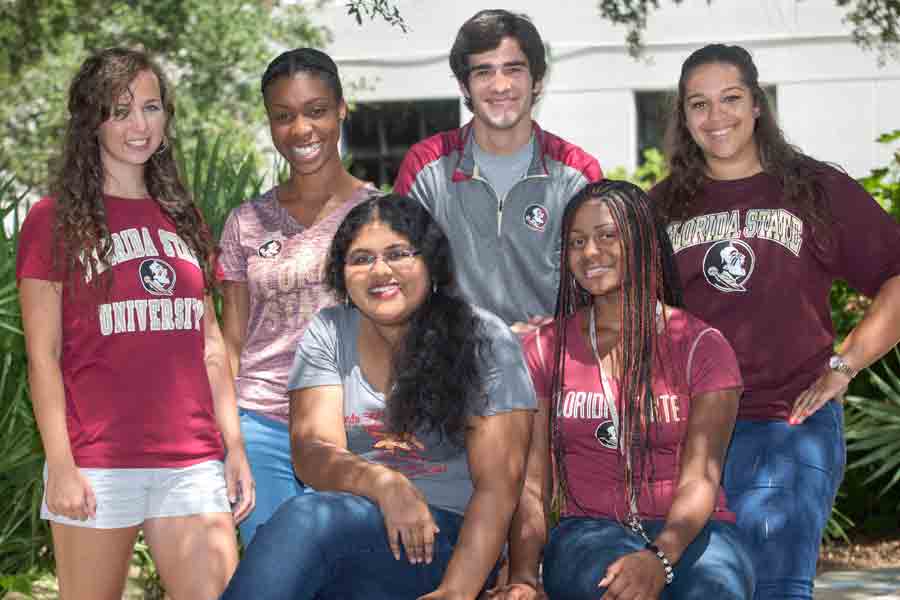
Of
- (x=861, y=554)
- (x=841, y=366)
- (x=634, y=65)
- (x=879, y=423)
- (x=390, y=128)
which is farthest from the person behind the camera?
(x=390, y=128)

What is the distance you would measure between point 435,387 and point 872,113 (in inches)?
491

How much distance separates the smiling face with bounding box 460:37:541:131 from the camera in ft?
14.1

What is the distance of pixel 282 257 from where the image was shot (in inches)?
169

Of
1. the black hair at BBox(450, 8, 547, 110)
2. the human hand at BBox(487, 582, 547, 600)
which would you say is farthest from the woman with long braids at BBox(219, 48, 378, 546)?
the human hand at BBox(487, 582, 547, 600)

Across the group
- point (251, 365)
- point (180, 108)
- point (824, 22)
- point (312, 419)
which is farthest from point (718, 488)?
point (824, 22)

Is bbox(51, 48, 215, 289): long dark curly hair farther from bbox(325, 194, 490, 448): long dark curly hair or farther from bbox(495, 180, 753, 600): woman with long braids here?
bbox(495, 180, 753, 600): woman with long braids

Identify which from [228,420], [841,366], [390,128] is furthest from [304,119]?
[390,128]

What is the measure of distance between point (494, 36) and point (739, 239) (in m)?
1.03

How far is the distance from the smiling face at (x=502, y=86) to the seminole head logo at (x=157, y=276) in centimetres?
118

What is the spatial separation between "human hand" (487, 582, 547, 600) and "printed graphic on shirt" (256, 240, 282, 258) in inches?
52.7

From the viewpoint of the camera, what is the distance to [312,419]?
12.4 ft

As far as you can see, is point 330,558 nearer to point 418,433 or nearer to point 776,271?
point 418,433

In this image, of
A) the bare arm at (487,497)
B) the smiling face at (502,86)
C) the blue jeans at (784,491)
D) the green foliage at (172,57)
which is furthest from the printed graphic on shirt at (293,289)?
the green foliage at (172,57)

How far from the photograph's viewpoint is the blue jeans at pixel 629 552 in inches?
136
